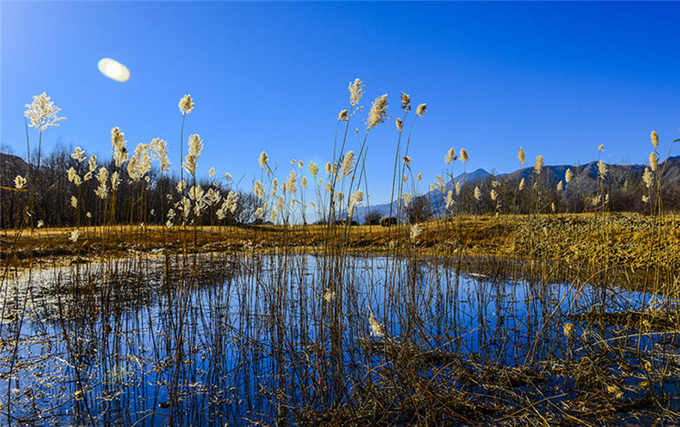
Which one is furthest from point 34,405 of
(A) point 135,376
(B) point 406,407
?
(B) point 406,407

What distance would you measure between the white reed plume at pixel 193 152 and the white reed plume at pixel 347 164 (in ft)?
3.74

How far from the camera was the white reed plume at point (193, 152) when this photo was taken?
8.89 ft

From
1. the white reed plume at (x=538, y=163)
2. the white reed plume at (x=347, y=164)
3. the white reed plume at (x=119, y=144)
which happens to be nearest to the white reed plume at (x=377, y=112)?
the white reed plume at (x=347, y=164)

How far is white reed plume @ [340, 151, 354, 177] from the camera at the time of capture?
257 centimetres

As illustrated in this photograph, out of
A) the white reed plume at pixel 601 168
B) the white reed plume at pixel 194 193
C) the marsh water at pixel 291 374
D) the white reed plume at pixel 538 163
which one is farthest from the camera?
the white reed plume at pixel 538 163

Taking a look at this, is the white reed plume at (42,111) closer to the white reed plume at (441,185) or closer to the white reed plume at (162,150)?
the white reed plume at (162,150)

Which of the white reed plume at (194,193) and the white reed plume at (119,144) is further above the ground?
the white reed plume at (119,144)

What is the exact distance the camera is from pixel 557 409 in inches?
77.4

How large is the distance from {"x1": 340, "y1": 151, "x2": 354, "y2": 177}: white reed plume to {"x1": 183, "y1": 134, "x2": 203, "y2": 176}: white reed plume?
1.14 meters

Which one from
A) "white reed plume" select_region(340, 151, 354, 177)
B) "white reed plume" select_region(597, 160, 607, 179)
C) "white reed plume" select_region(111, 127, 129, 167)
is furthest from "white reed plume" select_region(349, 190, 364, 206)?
"white reed plume" select_region(597, 160, 607, 179)

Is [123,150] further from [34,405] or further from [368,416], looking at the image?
[368,416]

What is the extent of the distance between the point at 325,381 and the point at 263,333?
141 centimetres

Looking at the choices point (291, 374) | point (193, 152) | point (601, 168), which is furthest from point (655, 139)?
point (193, 152)

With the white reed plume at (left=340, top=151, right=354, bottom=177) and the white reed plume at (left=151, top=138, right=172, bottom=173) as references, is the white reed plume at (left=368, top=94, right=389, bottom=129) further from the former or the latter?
the white reed plume at (left=151, top=138, right=172, bottom=173)
